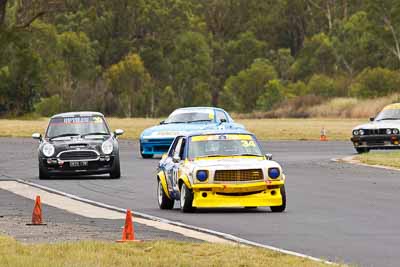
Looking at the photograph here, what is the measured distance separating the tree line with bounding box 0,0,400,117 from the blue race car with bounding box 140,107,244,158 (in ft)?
196

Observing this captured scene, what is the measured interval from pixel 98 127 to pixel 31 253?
1697 centimetres

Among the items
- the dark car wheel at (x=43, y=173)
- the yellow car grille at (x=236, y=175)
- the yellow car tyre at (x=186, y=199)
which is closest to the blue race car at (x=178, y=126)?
the dark car wheel at (x=43, y=173)

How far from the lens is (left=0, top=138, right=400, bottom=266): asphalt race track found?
1551cm

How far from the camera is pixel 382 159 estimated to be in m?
36.4

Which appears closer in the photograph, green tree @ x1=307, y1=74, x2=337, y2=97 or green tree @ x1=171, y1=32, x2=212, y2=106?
green tree @ x1=307, y1=74, x2=337, y2=97

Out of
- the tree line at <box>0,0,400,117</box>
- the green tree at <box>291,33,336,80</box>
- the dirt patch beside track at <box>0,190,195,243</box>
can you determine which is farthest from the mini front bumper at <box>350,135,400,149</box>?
the green tree at <box>291,33,336,80</box>

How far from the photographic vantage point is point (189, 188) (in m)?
20.0

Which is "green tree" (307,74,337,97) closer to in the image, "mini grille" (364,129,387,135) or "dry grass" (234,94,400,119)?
"dry grass" (234,94,400,119)

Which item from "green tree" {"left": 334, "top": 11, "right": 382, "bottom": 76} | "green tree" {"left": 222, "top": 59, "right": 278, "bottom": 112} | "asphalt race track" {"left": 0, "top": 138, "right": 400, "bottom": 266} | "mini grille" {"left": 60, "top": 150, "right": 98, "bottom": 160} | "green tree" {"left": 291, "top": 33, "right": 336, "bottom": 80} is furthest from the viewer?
"green tree" {"left": 291, "top": 33, "right": 336, "bottom": 80}

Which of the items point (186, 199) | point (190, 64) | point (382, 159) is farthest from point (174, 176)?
point (190, 64)

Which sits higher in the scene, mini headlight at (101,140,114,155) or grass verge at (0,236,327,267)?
grass verge at (0,236,327,267)

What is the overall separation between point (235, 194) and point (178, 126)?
19.0 metres

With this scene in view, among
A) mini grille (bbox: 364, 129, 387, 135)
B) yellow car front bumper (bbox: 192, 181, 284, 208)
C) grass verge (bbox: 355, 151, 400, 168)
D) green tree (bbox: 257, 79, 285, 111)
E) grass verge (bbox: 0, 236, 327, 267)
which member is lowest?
green tree (bbox: 257, 79, 285, 111)

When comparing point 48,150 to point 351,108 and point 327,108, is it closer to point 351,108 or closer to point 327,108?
point 351,108
